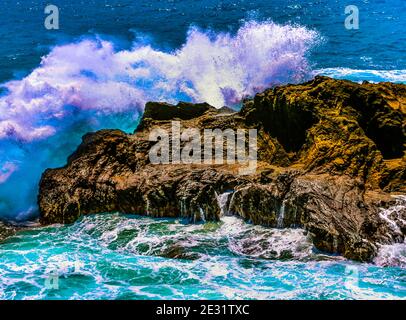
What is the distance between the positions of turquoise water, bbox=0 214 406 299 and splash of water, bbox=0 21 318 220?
316cm

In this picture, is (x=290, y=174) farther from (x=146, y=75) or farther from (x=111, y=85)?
(x=146, y=75)

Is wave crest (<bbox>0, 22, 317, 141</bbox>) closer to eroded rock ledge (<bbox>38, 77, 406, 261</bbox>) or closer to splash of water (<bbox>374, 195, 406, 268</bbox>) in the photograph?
eroded rock ledge (<bbox>38, 77, 406, 261</bbox>)

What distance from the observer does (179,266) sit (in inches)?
399

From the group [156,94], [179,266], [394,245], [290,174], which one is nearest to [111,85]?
[156,94]

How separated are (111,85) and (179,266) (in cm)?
1375

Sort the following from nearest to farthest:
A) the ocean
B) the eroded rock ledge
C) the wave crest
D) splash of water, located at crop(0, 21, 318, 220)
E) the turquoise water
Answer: the turquoise water < the ocean < the eroded rock ledge < splash of water, located at crop(0, 21, 318, 220) < the wave crest

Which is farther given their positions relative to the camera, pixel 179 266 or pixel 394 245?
pixel 179 266

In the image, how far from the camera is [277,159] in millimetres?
12898

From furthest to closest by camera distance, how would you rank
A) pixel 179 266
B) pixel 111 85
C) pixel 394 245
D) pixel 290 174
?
Result: 1. pixel 111 85
2. pixel 290 174
3. pixel 179 266
4. pixel 394 245

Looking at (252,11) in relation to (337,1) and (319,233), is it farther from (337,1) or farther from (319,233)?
(319,233)

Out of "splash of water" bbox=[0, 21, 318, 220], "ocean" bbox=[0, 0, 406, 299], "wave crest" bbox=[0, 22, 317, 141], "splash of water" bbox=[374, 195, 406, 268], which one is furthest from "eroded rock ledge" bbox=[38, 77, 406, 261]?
"wave crest" bbox=[0, 22, 317, 141]

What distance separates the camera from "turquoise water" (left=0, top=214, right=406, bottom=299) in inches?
359

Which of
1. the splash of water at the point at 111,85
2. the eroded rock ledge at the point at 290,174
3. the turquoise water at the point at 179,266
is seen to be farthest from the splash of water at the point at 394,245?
the splash of water at the point at 111,85
